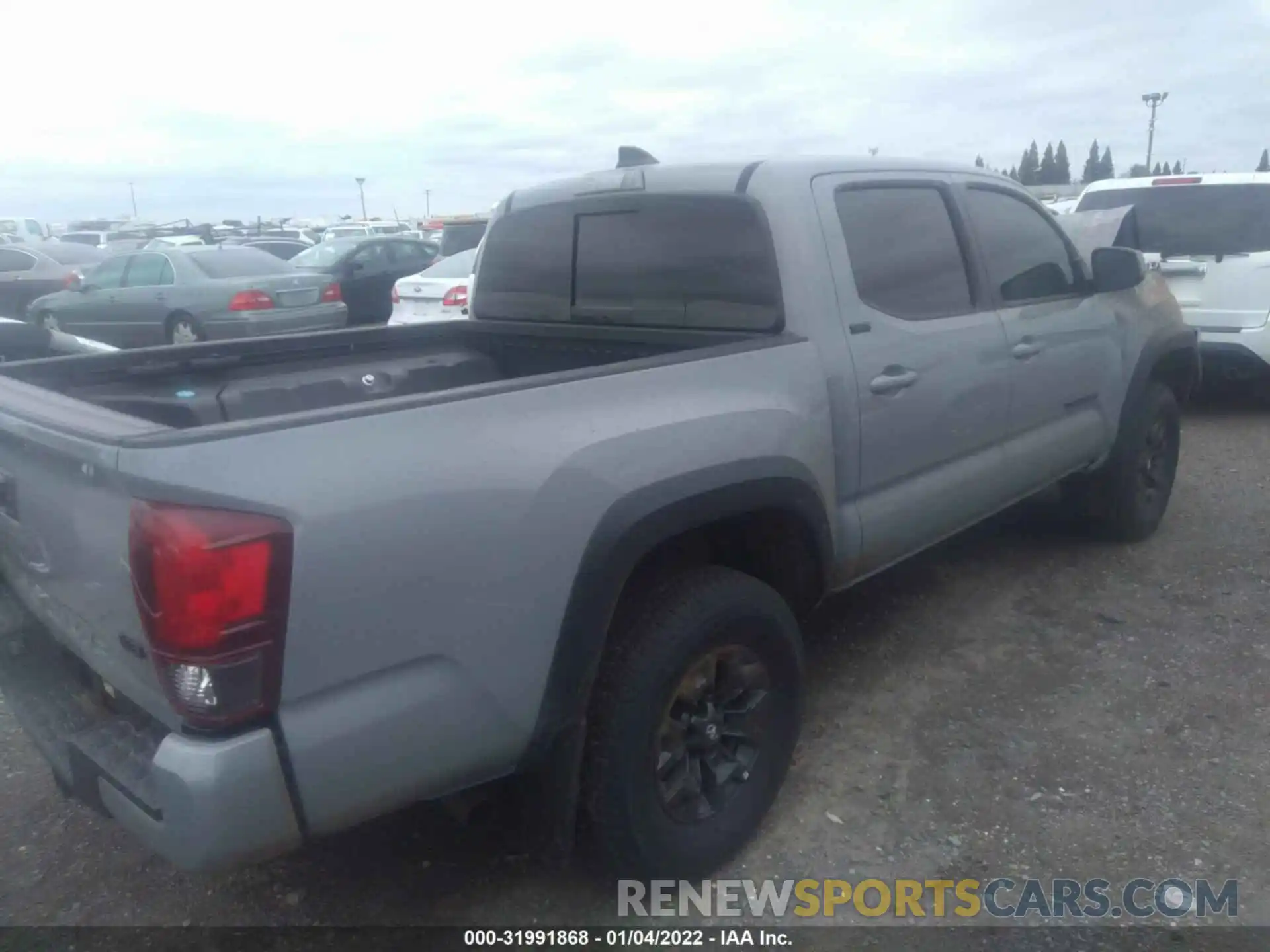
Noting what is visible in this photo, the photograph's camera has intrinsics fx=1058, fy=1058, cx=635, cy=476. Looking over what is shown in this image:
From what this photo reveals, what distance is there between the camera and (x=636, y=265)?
3643 millimetres

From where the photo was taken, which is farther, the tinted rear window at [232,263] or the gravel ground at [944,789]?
the tinted rear window at [232,263]

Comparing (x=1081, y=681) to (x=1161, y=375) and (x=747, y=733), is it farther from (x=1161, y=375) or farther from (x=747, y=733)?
(x=1161, y=375)

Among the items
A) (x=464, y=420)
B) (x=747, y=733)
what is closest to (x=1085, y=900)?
(x=747, y=733)

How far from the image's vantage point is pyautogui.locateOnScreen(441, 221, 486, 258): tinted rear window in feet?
47.0

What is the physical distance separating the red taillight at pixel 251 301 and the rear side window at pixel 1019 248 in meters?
10.0

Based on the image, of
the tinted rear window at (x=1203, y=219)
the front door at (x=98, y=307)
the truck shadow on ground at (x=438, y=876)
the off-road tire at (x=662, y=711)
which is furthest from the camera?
the front door at (x=98, y=307)

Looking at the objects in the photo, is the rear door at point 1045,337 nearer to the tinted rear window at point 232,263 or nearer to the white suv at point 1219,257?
the white suv at point 1219,257

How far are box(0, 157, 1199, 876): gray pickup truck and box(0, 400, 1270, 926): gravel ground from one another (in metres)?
0.43

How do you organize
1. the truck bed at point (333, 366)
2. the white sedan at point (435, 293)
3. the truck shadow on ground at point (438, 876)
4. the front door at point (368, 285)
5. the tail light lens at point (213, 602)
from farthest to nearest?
the front door at point (368, 285) → the white sedan at point (435, 293) → the truck bed at point (333, 366) → the truck shadow on ground at point (438, 876) → the tail light lens at point (213, 602)

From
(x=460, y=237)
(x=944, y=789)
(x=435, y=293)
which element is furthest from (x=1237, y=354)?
(x=460, y=237)

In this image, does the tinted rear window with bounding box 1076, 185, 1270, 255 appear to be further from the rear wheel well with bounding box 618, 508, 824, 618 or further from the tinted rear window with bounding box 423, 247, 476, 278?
the tinted rear window with bounding box 423, 247, 476, 278

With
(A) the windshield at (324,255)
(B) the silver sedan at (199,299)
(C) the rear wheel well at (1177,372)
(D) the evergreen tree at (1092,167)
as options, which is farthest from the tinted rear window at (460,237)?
(D) the evergreen tree at (1092,167)

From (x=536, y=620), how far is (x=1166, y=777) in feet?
7.38

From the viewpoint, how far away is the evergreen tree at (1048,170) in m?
44.2
